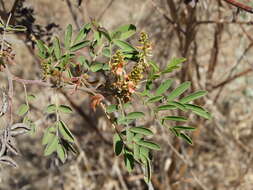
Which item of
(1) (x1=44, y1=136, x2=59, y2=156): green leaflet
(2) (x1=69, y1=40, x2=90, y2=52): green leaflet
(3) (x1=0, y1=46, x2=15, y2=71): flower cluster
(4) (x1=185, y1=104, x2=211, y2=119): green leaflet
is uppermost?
(2) (x1=69, y1=40, x2=90, y2=52): green leaflet

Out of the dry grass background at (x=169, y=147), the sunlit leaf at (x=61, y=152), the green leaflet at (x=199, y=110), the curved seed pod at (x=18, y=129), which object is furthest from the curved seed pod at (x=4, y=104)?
the dry grass background at (x=169, y=147)

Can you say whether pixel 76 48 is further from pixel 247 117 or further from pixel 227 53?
pixel 227 53

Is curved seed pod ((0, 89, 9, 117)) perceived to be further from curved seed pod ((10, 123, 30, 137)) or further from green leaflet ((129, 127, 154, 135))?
green leaflet ((129, 127, 154, 135))

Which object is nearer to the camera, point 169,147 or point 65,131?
point 65,131

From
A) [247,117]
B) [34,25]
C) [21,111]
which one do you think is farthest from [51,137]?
[247,117]

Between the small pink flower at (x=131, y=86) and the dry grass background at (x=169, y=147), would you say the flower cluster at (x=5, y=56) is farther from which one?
the dry grass background at (x=169, y=147)

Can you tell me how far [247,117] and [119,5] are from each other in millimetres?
1485

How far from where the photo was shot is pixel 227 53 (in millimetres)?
3234

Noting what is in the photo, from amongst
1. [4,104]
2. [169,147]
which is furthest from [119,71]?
[169,147]

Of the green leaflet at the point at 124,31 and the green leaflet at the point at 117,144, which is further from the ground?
the green leaflet at the point at 124,31

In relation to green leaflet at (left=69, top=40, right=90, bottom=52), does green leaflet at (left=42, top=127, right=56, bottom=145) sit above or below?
below

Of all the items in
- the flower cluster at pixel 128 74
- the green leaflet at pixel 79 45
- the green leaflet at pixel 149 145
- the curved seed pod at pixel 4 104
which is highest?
the green leaflet at pixel 79 45

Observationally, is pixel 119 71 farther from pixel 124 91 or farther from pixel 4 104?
pixel 4 104

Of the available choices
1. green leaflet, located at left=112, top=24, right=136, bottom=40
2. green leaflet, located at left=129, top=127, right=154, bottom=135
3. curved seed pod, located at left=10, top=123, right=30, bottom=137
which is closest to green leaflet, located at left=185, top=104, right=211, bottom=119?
green leaflet, located at left=129, top=127, right=154, bottom=135
